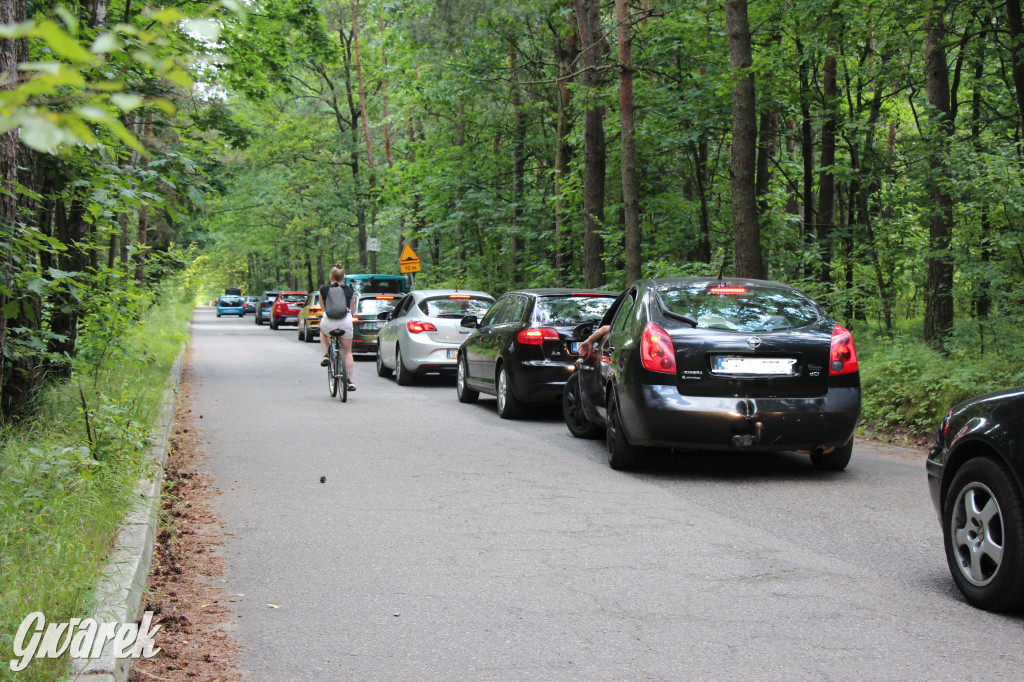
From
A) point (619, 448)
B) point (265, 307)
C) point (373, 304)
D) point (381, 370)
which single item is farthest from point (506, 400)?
point (265, 307)

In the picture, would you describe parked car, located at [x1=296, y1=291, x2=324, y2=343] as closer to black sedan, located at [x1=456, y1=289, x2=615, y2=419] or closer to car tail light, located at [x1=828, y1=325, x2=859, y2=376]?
black sedan, located at [x1=456, y1=289, x2=615, y2=419]

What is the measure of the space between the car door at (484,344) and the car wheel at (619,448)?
Result: 4.70 meters

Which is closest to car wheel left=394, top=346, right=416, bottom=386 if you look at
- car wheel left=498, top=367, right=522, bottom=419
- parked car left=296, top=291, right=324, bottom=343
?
car wheel left=498, top=367, right=522, bottom=419

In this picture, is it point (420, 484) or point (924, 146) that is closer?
point (420, 484)

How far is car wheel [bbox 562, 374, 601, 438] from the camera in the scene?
35.9 ft

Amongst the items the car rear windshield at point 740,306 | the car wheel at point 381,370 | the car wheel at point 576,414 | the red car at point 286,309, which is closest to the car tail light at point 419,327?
the car wheel at point 381,370

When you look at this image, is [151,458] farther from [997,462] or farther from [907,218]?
[907,218]

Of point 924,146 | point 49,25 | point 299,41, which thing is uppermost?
point 299,41

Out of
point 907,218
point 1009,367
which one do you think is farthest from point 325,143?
point 1009,367

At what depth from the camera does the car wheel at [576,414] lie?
35.9 feet

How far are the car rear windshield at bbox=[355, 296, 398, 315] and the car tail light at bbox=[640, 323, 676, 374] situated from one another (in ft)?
51.6

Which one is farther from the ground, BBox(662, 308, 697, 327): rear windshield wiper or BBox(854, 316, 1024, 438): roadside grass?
BBox(662, 308, 697, 327): rear windshield wiper

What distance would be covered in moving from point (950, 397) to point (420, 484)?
5.81 meters

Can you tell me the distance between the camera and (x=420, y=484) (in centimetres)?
828
